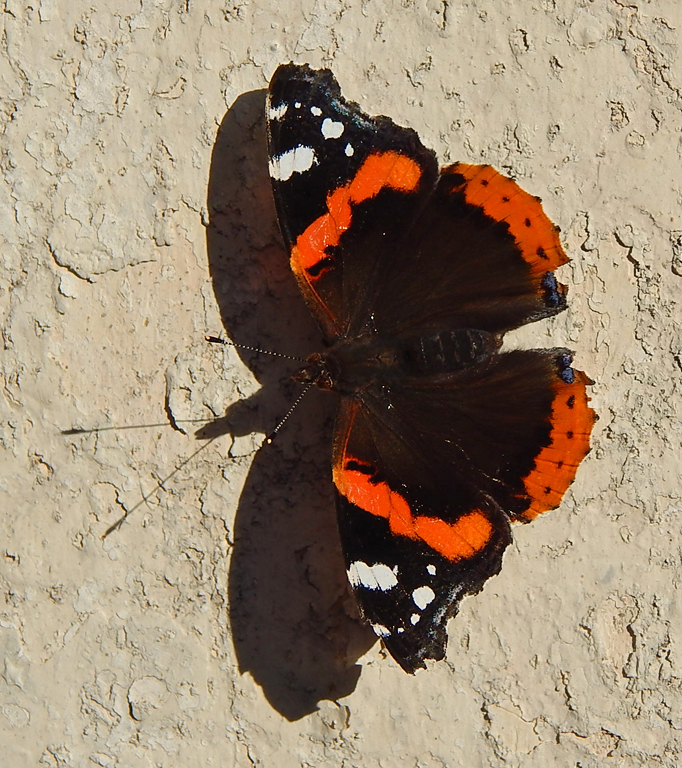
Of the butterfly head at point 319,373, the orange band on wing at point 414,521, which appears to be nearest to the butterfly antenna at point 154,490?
the butterfly head at point 319,373

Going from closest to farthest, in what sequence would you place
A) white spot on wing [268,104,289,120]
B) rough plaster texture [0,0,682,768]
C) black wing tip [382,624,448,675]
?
black wing tip [382,624,448,675] → white spot on wing [268,104,289,120] → rough plaster texture [0,0,682,768]

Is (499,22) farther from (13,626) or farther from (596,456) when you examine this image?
(13,626)

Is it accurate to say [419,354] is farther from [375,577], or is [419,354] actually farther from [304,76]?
[304,76]

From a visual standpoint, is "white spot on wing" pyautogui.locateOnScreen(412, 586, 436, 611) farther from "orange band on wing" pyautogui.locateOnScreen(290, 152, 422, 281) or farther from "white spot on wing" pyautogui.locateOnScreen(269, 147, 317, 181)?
"white spot on wing" pyautogui.locateOnScreen(269, 147, 317, 181)

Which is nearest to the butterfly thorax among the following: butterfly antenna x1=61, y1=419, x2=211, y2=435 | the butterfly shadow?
the butterfly shadow

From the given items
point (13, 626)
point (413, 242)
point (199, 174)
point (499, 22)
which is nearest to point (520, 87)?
point (499, 22)
